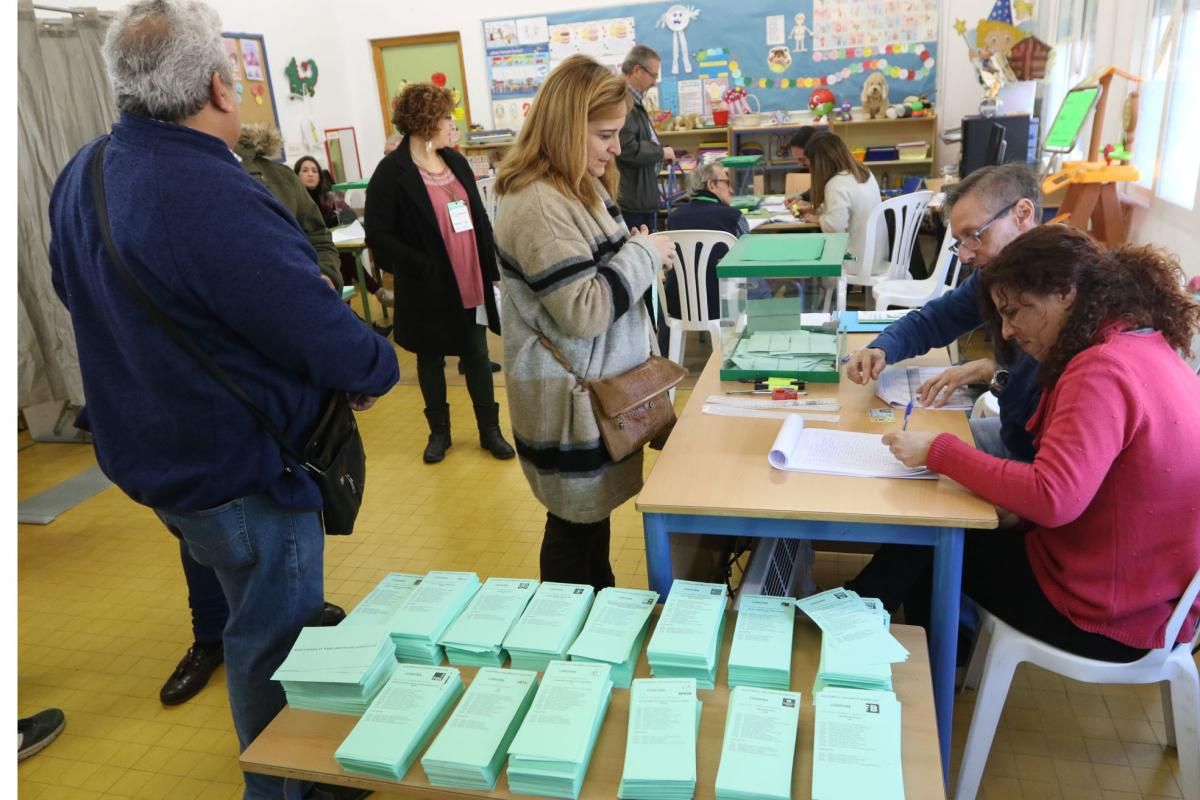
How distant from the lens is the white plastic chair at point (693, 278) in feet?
12.0

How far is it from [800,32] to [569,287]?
5.73 meters

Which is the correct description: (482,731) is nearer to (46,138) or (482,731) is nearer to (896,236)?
(46,138)

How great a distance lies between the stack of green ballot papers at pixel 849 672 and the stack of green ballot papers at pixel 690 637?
6.5 inches

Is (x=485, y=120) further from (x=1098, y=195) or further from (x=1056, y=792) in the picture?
(x=1056, y=792)

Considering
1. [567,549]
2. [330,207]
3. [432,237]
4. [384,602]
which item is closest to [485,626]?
[384,602]

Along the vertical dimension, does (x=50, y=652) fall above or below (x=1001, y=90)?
below

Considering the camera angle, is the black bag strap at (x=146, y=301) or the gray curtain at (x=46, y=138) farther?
the gray curtain at (x=46, y=138)

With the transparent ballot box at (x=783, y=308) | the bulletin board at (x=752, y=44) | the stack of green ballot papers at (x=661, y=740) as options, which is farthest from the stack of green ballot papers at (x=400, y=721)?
the bulletin board at (x=752, y=44)

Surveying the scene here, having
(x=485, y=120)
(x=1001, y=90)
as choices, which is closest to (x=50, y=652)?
(x=1001, y=90)

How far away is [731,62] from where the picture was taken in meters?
6.67

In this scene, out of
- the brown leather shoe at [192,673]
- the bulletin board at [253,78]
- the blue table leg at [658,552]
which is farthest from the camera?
the bulletin board at [253,78]

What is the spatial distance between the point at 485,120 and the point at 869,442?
21.6 ft

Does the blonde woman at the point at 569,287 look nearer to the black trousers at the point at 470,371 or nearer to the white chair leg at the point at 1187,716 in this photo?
the white chair leg at the point at 1187,716

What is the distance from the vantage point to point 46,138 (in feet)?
11.6
